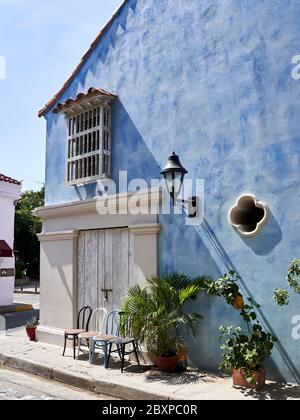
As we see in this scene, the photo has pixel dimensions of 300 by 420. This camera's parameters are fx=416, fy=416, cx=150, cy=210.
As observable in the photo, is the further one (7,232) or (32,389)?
(7,232)

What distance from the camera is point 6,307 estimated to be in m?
15.3

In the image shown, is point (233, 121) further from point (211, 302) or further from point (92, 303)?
point (92, 303)

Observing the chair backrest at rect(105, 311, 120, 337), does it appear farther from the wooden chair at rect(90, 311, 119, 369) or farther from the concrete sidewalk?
the concrete sidewalk

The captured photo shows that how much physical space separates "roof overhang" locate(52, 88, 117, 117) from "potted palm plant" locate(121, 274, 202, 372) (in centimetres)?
372

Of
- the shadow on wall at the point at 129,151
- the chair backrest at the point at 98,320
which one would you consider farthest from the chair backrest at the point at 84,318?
the shadow on wall at the point at 129,151

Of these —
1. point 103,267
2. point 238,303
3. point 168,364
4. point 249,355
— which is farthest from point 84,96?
point 249,355

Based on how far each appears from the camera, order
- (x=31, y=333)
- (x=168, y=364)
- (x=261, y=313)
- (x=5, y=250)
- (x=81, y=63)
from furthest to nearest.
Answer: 1. (x=5, y=250)
2. (x=31, y=333)
3. (x=81, y=63)
4. (x=168, y=364)
5. (x=261, y=313)

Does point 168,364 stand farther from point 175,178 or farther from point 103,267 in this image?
point 175,178

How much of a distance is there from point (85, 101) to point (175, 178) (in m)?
3.04

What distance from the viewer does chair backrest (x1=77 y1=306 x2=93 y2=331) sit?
820cm

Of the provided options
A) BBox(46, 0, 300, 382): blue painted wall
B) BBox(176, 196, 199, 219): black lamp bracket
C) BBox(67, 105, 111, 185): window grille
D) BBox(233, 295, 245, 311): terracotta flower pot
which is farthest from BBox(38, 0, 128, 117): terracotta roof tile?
BBox(233, 295, 245, 311): terracotta flower pot

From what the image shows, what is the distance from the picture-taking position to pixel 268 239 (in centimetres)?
594

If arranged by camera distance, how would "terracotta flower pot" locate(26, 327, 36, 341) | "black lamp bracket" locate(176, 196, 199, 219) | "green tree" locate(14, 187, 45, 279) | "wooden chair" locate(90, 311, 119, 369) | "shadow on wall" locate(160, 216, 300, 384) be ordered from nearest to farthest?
"shadow on wall" locate(160, 216, 300, 384) < "black lamp bracket" locate(176, 196, 199, 219) < "wooden chair" locate(90, 311, 119, 369) < "terracotta flower pot" locate(26, 327, 36, 341) < "green tree" locate(14, 187, 45, 279)

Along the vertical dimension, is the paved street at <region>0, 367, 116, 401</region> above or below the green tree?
below
